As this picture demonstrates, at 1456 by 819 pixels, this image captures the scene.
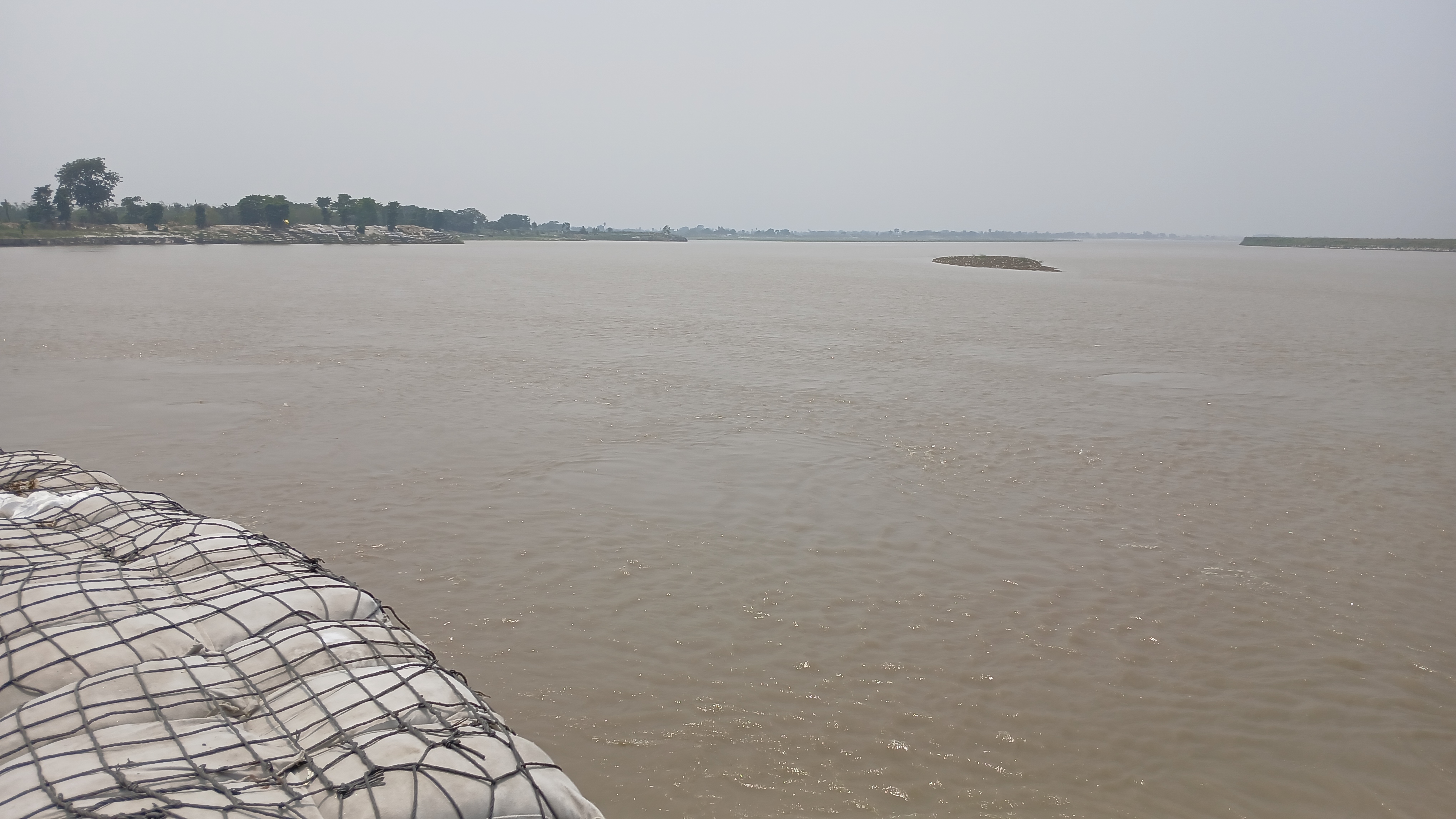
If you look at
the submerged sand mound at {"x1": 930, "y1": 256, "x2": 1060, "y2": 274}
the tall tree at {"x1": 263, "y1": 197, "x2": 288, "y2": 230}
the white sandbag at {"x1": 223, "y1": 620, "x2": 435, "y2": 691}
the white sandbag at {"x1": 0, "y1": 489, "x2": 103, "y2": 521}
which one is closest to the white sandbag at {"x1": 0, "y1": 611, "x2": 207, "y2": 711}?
the white sandbag at {"x1": 223, "y1": 620, "x2": 435, "y2": 691}

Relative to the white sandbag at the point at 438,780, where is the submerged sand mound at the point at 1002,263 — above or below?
above

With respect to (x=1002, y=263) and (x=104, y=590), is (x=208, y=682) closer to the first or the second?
(x=104, y=590)

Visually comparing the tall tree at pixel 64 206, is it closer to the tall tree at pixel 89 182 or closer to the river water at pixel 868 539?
the tall tree at pixel 89 182

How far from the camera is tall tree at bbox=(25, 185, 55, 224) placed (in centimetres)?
8495

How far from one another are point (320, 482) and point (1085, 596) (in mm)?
8732

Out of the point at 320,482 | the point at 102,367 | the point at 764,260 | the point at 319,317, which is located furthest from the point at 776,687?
the point at 764,260

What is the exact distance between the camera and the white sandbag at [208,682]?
12.0 feet

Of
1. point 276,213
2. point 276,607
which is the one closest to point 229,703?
point 276,607

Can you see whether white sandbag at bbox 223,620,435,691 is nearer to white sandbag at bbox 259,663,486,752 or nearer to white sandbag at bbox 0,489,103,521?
white sandbag at bbox 259,663,486,752

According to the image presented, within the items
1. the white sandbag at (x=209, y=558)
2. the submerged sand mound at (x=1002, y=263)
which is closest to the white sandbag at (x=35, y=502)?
the white sandbag at (x=209, y=558)

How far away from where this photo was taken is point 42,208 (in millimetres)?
86000

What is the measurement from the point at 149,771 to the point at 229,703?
2.46ft

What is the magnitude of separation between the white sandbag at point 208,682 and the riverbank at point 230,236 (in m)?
88.9

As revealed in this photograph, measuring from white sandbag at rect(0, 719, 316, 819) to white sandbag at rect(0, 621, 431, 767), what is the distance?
114 mm
